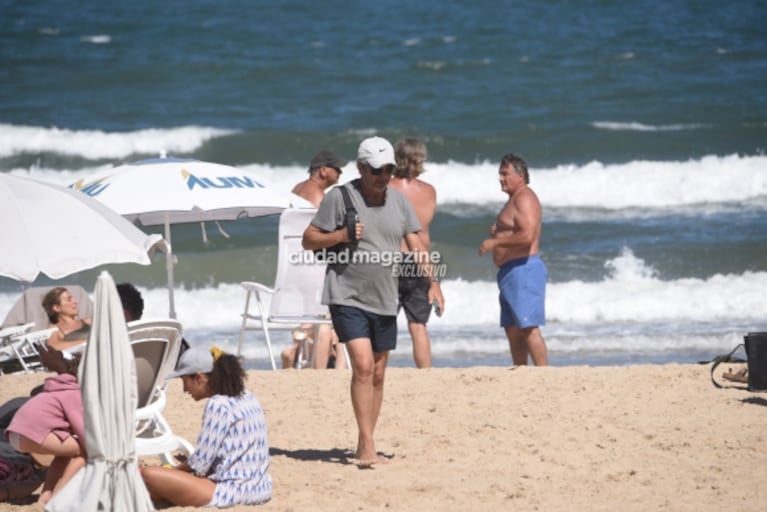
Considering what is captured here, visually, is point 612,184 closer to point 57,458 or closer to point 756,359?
point 756,359

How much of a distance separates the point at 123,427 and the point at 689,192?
15183mm

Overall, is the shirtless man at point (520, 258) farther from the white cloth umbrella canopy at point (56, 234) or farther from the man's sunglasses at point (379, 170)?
the white cloth umbrella canopy at point (56, 234)

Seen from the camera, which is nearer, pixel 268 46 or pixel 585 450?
pixel 585 450

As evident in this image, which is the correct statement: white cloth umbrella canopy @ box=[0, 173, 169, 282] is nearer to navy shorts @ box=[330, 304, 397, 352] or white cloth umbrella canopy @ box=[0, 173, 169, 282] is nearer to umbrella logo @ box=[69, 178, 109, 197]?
navy shorts @ box=[330, 304, 397, 352]

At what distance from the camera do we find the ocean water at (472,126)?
44.5 ft

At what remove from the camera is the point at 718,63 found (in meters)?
25.5

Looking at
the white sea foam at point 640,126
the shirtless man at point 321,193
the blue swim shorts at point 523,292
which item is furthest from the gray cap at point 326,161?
the white sea foam at point 640,126

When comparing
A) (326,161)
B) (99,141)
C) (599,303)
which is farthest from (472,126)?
(326,161)

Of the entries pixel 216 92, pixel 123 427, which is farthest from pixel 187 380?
pixel 216 92

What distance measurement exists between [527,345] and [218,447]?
360cm

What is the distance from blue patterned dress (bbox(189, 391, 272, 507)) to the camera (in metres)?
5.57

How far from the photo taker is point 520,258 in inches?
340

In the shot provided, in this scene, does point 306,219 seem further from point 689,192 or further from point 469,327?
point 689,192

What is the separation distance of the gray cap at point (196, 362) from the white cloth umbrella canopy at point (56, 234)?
505mm
